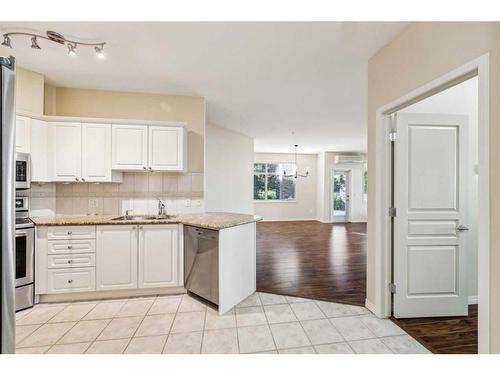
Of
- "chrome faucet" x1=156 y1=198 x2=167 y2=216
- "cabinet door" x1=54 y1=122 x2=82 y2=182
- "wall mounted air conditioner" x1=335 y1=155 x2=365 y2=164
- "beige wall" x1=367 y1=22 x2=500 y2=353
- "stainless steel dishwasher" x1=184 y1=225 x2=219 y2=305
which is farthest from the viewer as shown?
"wall mounted air conditioner" x1=335 y1=155 x2=365 y2=164

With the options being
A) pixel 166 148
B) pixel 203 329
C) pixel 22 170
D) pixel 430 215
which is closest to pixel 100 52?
pixel 166 148

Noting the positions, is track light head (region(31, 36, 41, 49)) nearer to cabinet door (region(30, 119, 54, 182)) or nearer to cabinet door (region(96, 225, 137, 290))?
cabinet door (region(30, 119, 54, 182))

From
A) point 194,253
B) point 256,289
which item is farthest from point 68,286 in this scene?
point 256,289

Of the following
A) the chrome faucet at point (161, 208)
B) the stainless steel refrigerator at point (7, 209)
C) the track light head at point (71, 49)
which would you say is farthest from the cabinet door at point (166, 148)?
the stainless steel refrigerator at point (7, 209)

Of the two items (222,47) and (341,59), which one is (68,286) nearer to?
(222,47)

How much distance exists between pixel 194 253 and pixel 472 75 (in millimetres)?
2843

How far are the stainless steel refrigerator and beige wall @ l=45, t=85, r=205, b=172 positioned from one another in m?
2.55

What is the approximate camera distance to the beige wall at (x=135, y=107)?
10.8 ft

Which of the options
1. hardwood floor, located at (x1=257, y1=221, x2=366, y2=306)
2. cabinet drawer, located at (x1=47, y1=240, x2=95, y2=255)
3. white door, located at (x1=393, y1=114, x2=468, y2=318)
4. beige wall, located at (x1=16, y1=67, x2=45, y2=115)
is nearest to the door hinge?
white door, located at (x1=393, y1=114, x2=468, y2=318)

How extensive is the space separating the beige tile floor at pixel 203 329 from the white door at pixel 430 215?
1.66ft

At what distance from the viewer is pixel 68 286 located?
9.07 feet

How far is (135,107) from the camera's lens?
3471 millimetres

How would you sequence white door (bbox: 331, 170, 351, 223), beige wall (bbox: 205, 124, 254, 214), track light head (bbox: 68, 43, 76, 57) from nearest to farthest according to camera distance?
track light head (bbox: 68, 43, 76, 57) → beige wall (bbox: 205, 124, 254, 214) → white door (bbox: 331, 170, 351, 223)

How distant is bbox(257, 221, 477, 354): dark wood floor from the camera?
2.13 metres
